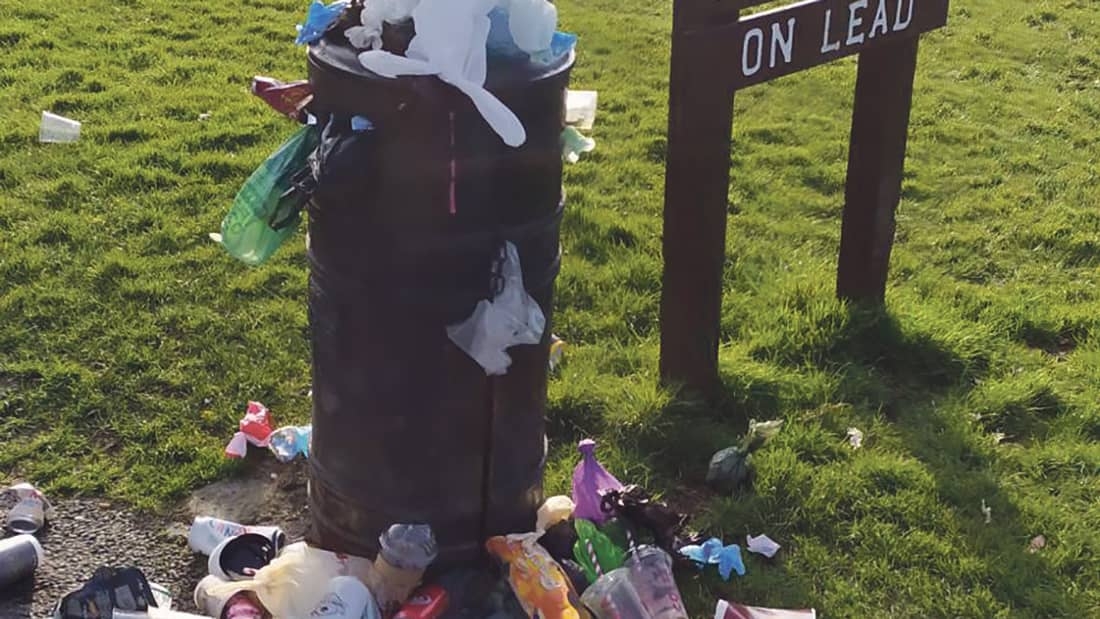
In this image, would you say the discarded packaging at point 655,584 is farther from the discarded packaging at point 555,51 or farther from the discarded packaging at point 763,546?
the discarded packaging at point 555,51

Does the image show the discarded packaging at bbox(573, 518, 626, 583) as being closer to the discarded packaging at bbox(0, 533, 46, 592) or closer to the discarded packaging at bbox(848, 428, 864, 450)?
the discarded packaging at bbox(848, 428, 864, 450)

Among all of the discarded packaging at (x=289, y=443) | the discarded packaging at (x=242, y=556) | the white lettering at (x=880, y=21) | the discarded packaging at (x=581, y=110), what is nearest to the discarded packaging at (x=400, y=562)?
the discarded packaging at (x=242, y=556)

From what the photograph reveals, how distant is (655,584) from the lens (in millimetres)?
3312

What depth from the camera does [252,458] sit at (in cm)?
406

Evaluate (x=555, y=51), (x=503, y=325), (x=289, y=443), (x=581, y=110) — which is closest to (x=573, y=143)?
(x=581, y=110)

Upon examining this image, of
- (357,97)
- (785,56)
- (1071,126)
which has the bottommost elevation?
(1071,126)

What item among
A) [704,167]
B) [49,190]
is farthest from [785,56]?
[49,190]

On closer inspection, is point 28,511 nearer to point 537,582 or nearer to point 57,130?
point 537,582

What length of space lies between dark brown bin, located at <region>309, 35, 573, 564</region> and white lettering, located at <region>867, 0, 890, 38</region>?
1744 millimetres

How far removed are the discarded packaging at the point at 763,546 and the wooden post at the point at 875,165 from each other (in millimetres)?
1528

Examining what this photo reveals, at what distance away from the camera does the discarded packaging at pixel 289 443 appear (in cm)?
401

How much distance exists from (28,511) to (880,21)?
10.5ft

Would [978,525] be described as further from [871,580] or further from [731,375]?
[731,375]

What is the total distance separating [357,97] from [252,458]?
5.52 feet
